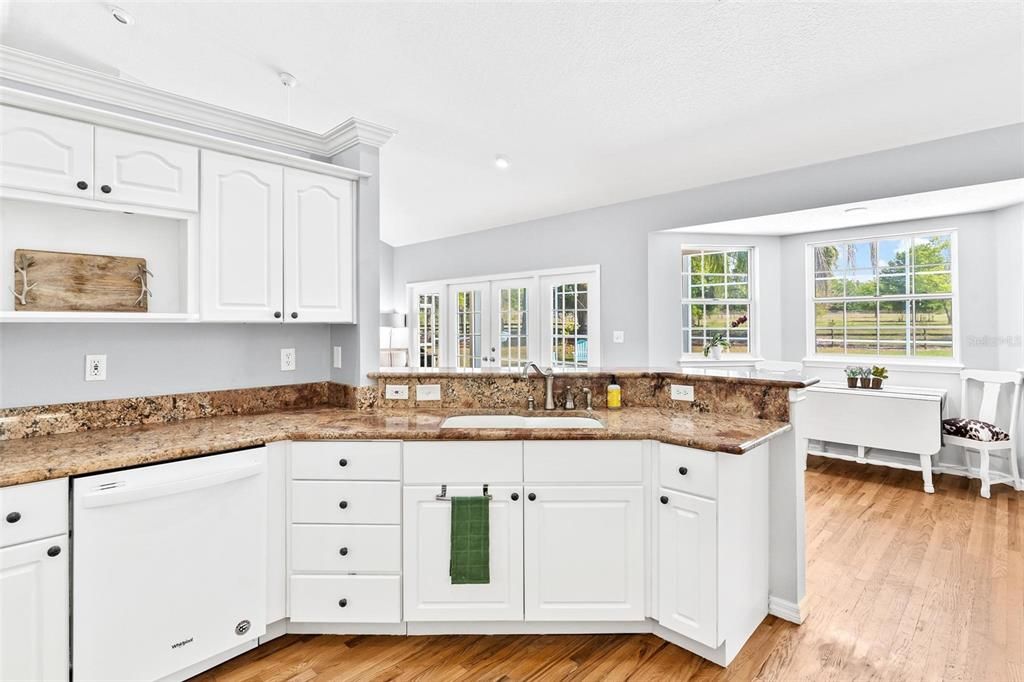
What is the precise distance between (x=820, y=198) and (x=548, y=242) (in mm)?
2737

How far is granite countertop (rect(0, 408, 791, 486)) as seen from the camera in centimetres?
172

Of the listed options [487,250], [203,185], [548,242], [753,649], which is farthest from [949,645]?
[487,250]

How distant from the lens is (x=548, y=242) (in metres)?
5.73

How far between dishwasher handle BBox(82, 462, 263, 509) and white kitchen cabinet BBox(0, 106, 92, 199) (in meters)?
1.17

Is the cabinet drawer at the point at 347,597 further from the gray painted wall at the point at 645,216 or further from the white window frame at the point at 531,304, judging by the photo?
the gray painted wall at the point at 645,216

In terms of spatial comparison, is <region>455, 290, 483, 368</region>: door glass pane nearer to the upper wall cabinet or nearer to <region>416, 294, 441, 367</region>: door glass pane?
<region>416, 294, 441, 367</region>: door glass pane

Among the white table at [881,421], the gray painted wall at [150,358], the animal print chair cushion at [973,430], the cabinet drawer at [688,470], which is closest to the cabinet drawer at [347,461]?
the gray painted wall at [150,358]

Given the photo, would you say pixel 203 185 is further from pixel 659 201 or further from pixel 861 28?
pixel 659 201

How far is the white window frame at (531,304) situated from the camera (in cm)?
537

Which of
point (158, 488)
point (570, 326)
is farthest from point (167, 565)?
point (570, 326)

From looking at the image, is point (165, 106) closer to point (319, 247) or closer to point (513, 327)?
point (319, 247)

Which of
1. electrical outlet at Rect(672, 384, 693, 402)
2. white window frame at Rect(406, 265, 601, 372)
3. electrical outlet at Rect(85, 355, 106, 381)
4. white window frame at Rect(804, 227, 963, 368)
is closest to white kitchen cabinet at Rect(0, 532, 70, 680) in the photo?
electrical outlet at Rect(85, 355, 106, 381)

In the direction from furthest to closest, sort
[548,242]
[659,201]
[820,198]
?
[548,242] < [659,201] < [820,198]

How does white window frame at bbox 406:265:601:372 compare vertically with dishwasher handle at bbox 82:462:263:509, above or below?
above
